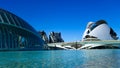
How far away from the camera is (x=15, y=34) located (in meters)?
57.2

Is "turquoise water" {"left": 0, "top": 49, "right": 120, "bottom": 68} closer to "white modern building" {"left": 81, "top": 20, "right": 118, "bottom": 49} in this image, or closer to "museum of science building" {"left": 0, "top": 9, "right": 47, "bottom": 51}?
"museum of science building" {"left": 0, "top": 9, "right": 47, "bottom": 51}

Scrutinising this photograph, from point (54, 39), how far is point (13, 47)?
10697cm

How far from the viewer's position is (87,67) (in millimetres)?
15742

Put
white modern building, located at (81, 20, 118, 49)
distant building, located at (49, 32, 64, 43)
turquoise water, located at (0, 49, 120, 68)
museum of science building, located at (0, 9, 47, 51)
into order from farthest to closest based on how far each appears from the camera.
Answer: distant building, located at (49, 32, 64, 43)
white modern building, located at (81, 20, 118, 49)
museum of science building, located at (0, 9, 47, 51)
turquoise water, located at (0, 49, 120, 68)

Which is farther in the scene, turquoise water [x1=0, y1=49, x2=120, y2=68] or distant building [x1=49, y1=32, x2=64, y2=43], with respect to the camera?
distant building [x1=49, y1=32, x2=64, y2=43]

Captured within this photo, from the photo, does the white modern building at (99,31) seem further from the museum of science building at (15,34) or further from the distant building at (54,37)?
the museum of science building at (15,34)

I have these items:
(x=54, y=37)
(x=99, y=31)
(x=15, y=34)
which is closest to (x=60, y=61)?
(x=15, y=34)

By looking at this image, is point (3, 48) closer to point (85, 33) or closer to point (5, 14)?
point (5, 14)

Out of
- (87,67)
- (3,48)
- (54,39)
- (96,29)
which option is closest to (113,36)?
(96,29)

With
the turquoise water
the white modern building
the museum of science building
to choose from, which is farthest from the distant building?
the turquoise water

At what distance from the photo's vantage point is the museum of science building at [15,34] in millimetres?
53688

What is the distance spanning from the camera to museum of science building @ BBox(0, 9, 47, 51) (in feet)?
176

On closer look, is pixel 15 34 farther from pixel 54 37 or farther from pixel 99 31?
pixel 54 37

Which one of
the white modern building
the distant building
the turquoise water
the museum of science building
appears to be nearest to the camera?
the turquoise water
